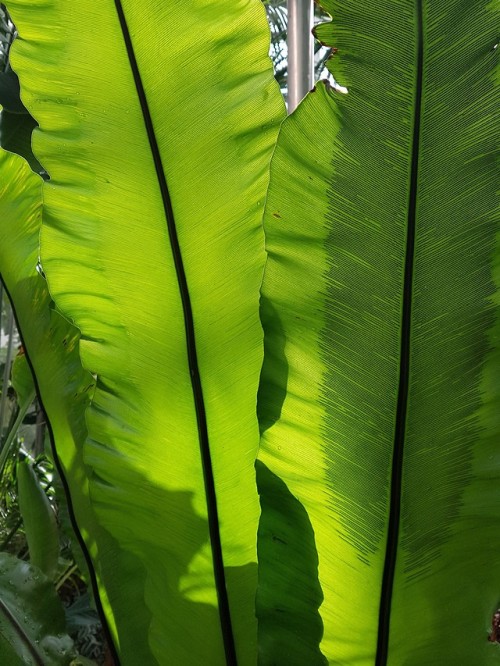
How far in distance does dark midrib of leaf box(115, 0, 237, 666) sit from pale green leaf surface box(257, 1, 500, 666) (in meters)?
0.06

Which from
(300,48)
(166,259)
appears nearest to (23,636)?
(166,259)

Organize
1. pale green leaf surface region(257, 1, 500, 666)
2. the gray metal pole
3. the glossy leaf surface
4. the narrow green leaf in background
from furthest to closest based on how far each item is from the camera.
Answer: the gray metal pole → the narrow green leaf in background → the glossy leaf surface → pale green leaf surface region(257, 1, 500, 666)

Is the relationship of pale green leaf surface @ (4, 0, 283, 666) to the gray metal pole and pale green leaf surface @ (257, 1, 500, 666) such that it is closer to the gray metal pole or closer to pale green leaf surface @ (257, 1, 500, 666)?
pale green leaf surface @ (257, 1, 500, 666)

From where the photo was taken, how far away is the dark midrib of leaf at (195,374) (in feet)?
1.85

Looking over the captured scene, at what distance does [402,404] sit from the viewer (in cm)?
52

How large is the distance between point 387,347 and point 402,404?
0.15 feet

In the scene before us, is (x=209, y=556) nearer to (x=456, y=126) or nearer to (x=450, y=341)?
(x=450, y=341)

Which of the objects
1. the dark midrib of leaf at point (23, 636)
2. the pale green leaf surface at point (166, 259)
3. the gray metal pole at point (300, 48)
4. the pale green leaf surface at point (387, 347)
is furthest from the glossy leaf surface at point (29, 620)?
the gray metal pole at point (300, 48)

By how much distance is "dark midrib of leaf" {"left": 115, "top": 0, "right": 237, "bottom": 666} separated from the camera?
56 centimetres

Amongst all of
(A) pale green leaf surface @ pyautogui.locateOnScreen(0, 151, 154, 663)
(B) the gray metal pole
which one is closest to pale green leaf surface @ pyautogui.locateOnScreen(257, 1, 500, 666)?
(A) pale green leaf surface @ pyautogui.locateOnScreen(0, 151, 154, 663)

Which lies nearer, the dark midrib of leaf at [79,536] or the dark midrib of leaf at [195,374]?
the dark midrib of leaf at [195,374]

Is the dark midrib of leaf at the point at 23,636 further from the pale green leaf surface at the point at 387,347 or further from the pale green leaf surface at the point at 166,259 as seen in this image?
the pale green leaf surface at the point at 387,347

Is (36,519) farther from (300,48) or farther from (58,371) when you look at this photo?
(300,48)

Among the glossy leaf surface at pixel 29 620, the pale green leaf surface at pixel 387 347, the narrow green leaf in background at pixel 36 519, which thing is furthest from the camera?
the narrow green leaf in background at pixel 36 519
